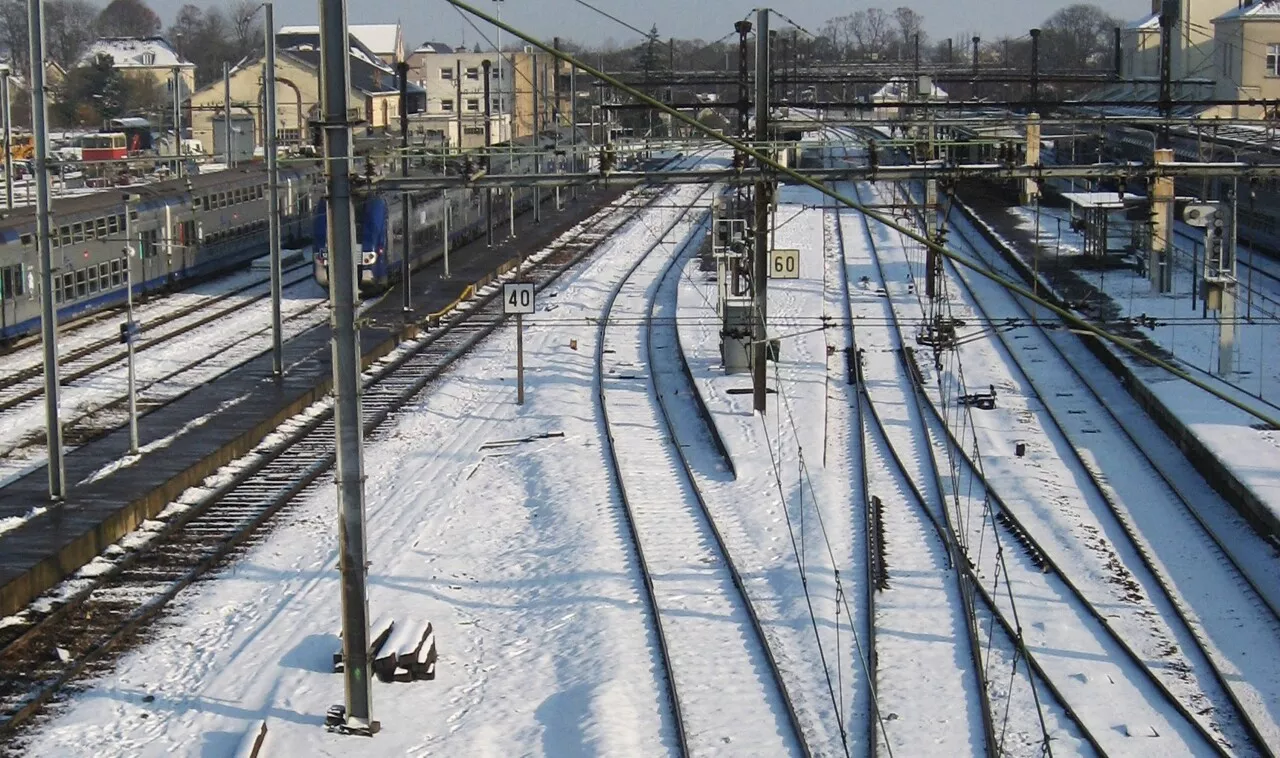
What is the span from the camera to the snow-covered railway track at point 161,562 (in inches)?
450

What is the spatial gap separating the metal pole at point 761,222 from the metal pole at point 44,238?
24.2 ft

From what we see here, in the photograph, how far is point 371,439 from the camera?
18859 millimetres

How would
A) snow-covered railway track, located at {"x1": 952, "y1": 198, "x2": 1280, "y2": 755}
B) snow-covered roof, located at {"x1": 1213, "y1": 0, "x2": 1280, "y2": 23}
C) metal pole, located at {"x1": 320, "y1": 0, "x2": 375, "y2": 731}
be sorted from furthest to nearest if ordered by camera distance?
snow-covered roof, located at {"x1": 1213, "y1": 0, "x2": 1280, "y2": 23}, snow-covered railway track, located at {"x1": 952, "y1": 198, "x2": 1280, "y2": 755}, metal pole, located at {"x1": 320, "y1": 0, "x2": 375, "y2": 731}

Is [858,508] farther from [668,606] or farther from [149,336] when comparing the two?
[149,336]

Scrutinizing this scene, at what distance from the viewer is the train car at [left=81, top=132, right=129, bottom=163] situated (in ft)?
177

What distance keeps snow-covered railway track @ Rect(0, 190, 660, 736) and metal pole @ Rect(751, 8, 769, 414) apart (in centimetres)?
457

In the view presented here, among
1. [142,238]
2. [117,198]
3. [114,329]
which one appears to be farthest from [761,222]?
[117,198]

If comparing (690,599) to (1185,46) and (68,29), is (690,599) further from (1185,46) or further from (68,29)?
(68,29)

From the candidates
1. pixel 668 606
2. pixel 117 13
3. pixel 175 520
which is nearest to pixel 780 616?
pixel 668 606

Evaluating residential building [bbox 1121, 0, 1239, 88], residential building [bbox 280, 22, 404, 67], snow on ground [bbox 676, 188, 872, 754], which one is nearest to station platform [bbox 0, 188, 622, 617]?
snow on ground [bbox 676, 188, 872, 754]

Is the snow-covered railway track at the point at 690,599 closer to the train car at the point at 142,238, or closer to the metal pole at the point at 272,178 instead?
the metal pole at the point at 272,178

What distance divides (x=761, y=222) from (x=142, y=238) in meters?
13.9

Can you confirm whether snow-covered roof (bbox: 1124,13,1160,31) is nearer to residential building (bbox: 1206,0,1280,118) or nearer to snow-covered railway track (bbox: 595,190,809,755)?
residential building (bbox: 1206,0,1280,118)

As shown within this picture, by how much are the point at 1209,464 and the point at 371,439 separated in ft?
29.9
